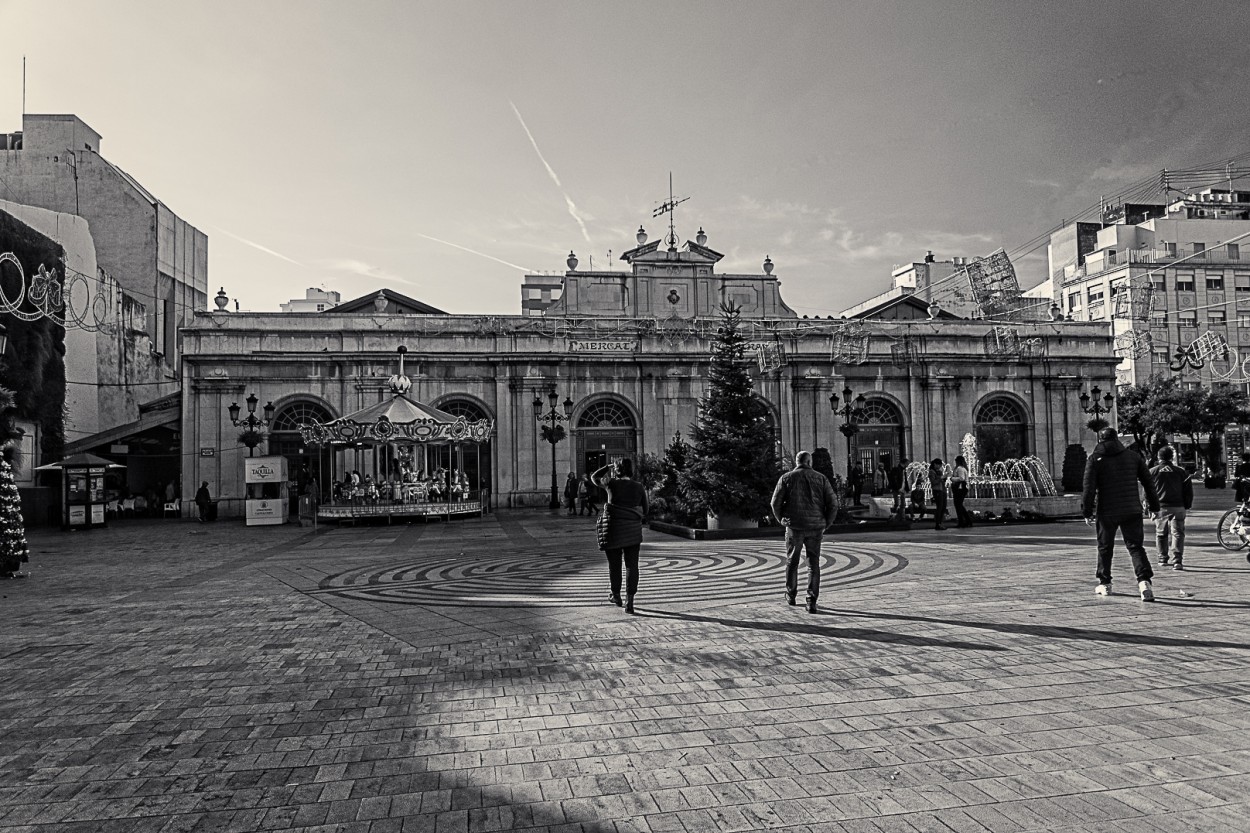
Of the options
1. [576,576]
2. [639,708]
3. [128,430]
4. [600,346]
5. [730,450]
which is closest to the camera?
[639,708]

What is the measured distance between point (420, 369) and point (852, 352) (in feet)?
59.9

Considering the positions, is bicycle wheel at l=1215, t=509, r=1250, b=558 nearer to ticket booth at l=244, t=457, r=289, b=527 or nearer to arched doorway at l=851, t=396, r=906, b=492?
ticket booth at l=244, t=457, r=289, b=527

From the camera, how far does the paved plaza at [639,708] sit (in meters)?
3.85

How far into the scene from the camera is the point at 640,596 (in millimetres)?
9859

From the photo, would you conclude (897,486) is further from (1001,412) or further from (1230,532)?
(1001,412)

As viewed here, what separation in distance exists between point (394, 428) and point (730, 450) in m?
12.0

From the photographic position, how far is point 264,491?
26531mm

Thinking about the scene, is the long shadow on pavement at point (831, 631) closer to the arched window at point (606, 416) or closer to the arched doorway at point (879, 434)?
the arched window at point (606, 416)

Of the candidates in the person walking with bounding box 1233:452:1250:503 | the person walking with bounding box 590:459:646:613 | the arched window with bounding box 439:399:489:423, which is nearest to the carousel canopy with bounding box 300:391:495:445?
the arched window with bounding box 439:399:489:423

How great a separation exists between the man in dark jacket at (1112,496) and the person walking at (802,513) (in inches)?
110

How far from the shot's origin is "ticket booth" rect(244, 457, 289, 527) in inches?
1030

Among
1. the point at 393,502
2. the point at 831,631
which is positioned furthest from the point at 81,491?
the point at 831,631

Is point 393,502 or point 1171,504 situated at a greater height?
point 1171,504

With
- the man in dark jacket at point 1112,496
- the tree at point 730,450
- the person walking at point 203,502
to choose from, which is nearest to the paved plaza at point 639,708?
the man in dark jacket at point 1112,496
